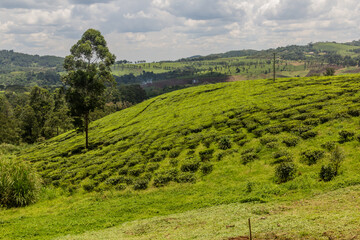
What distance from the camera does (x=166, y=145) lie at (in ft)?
140

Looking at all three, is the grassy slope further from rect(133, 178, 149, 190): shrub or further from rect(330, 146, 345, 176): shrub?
rect(330, 146, 345, 176): shrub

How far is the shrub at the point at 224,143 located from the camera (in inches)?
1415

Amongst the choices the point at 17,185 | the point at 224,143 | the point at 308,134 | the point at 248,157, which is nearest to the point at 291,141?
the point at 308,134

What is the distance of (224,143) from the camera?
36469 mm

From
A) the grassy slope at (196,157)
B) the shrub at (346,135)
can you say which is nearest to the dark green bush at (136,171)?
the grassy slope at (196,157)

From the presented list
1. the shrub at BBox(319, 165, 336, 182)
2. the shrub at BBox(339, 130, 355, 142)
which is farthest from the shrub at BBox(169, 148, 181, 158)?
the shrub at BBox(339, 130, 355, 142)

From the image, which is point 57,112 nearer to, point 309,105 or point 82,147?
point 82,147

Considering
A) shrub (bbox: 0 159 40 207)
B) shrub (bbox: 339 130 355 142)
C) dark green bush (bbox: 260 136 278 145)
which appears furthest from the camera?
dark green bush (bbox: 260 136 278 145)

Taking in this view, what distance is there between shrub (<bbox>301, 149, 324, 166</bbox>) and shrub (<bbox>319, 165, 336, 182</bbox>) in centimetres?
323

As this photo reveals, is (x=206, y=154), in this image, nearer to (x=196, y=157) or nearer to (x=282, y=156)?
(x=196, y=157)

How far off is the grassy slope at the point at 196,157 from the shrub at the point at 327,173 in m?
0.56

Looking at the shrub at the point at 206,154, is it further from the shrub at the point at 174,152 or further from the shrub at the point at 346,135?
the shrub at the point at 346,135

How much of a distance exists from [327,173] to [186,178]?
14891mm

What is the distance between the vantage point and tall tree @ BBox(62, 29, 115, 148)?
159 ft
